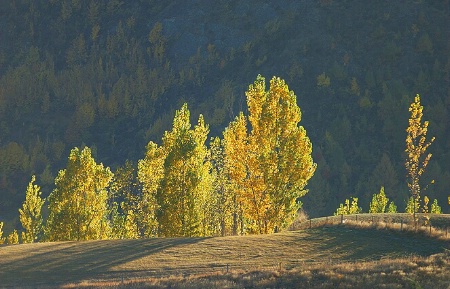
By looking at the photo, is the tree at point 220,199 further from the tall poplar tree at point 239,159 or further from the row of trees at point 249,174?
the tall poplar tree at point 239,159

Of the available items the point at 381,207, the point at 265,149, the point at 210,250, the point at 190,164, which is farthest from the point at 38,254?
the point at 381,207

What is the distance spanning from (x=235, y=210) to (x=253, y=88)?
17891 mm

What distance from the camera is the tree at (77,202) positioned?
7819cm

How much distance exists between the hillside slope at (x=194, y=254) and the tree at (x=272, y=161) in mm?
5417

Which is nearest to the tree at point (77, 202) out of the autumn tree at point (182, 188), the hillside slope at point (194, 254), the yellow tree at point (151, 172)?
the yellow tree at point (151, 172)

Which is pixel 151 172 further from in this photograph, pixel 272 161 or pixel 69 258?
pixel 69 258

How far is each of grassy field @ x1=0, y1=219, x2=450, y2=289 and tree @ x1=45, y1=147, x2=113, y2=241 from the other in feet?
48.9

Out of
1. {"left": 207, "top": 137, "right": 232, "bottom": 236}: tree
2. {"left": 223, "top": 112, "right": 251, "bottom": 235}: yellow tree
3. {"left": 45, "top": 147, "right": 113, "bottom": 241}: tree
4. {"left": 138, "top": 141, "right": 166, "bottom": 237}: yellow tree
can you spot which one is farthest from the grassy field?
{"left": 207, "top": 137, "right": 232, "bottom": 236}: tree

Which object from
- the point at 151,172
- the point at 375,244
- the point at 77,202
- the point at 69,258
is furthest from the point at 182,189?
the point at 375,244

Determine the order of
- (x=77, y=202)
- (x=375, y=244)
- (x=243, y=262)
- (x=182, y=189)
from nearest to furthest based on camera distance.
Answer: (x=243, y=262) < (x=375, y=244) < (x=182, y=189) < (x=77, y=202)

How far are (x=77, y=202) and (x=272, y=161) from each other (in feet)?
79.1

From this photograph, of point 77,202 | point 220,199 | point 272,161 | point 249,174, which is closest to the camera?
point 272,161

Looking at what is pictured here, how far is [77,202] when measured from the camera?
80.6 metres

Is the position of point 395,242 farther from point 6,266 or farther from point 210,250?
point 6,266
